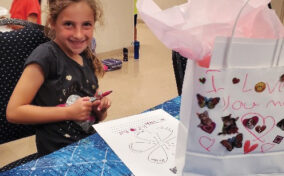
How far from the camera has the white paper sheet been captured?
688 millimetres

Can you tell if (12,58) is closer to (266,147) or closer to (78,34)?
(78,34)

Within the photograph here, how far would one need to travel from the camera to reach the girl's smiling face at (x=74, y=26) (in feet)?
3.22

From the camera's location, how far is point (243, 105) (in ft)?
1.66

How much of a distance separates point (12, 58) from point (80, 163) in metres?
0.49

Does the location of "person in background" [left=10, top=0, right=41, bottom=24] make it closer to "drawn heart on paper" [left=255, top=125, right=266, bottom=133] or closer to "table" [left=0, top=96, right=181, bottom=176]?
"table" [left=0, top=96, right=181, bottom=176]

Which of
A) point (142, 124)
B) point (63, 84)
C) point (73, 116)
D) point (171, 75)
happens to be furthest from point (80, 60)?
point (171, 75)

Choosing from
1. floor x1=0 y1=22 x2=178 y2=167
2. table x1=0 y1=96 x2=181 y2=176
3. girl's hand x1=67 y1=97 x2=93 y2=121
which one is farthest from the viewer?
floor x1=0 y1=22 x2=178 y2=167

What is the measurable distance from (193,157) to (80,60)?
0.68 metres

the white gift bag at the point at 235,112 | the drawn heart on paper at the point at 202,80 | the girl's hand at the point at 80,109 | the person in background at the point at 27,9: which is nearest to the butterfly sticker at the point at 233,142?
the white gift bag at the point at 235,112

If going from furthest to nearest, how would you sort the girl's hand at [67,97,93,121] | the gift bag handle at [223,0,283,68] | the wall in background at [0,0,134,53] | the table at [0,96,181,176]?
the wall in background at [0,0,134,53] < the girl's hand at [67,97,93,121] < the table at [0,96,181,176] < the gift bag handle at [223,0,283,68]

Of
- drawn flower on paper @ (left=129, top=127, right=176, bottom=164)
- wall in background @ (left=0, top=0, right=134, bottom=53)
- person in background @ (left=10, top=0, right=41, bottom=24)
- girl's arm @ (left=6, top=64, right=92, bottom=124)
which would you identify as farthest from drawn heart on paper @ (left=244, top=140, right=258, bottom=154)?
wall in background @ (left=0, top=0, right=134, bottom=53)

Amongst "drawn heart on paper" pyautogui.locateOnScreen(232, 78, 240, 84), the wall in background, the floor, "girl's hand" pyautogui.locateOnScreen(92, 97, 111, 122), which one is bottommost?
the floor

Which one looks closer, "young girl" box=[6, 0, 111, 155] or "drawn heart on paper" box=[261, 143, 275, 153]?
"drawn heart on paper" box=[261, 143, 275, 153]

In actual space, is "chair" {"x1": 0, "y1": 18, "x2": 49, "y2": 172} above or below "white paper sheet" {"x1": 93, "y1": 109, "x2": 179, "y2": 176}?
above
